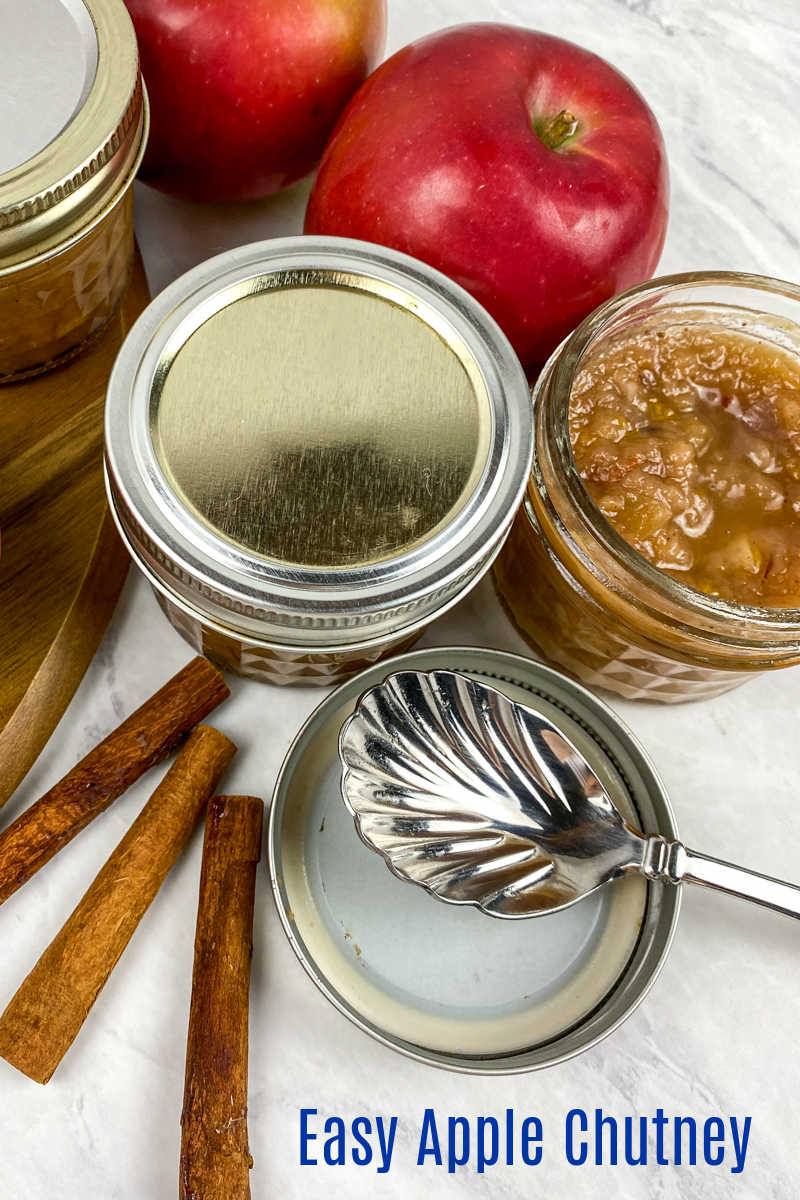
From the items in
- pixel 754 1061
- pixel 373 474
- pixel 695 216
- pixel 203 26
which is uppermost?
pixel 203 26

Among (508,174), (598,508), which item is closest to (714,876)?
(598,508)

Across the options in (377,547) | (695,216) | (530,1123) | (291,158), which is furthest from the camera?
(695,216)

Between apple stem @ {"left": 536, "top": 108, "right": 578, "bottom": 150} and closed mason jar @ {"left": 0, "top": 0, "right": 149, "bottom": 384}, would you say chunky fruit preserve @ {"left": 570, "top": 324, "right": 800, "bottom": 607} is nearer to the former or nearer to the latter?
apple stem @ {"left": 536, "top": 108, "right": 578, "bottom": 150}

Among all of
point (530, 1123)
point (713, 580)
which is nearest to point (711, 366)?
point (713, 580)

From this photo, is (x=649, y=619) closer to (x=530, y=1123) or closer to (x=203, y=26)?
(x=530, y=1123)

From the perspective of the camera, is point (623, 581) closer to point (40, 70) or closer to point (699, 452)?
point (699, 452)

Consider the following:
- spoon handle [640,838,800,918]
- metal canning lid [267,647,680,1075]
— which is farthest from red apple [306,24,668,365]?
spoon handle [640,838,800,918]
